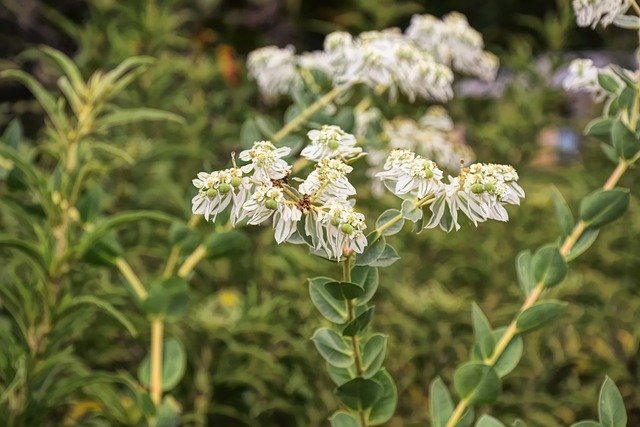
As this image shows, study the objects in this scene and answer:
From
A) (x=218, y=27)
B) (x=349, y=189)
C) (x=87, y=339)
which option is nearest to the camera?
(x=349, y=189)

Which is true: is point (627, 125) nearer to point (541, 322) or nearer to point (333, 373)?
point (541, 322)

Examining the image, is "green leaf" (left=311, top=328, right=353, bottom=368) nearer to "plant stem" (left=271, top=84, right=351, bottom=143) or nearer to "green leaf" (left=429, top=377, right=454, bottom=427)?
"green leaf" (left=429, top=377, right=454, bottom=427)

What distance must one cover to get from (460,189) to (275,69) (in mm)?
470

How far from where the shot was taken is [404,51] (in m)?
0.76

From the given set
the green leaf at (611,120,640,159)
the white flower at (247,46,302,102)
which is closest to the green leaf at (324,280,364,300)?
the green leaf at (611,120,640,159)

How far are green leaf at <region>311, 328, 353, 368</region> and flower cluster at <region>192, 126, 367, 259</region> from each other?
73mm

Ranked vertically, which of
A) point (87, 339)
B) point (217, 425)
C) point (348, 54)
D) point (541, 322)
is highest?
point (348, 54)

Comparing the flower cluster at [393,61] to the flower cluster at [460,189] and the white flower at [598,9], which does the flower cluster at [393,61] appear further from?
the flower cluster at [460,189]

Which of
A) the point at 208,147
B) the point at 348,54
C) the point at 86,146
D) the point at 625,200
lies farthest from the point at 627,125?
the point at 208,147

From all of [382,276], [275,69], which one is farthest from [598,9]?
[382,276]

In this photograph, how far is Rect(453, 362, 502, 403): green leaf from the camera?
54 centimetres

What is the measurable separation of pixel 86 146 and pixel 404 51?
0.29 meters

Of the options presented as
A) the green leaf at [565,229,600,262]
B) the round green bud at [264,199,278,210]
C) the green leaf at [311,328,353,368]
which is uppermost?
the round green bud at [264,199,278,210]

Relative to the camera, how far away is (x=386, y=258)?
463mm
